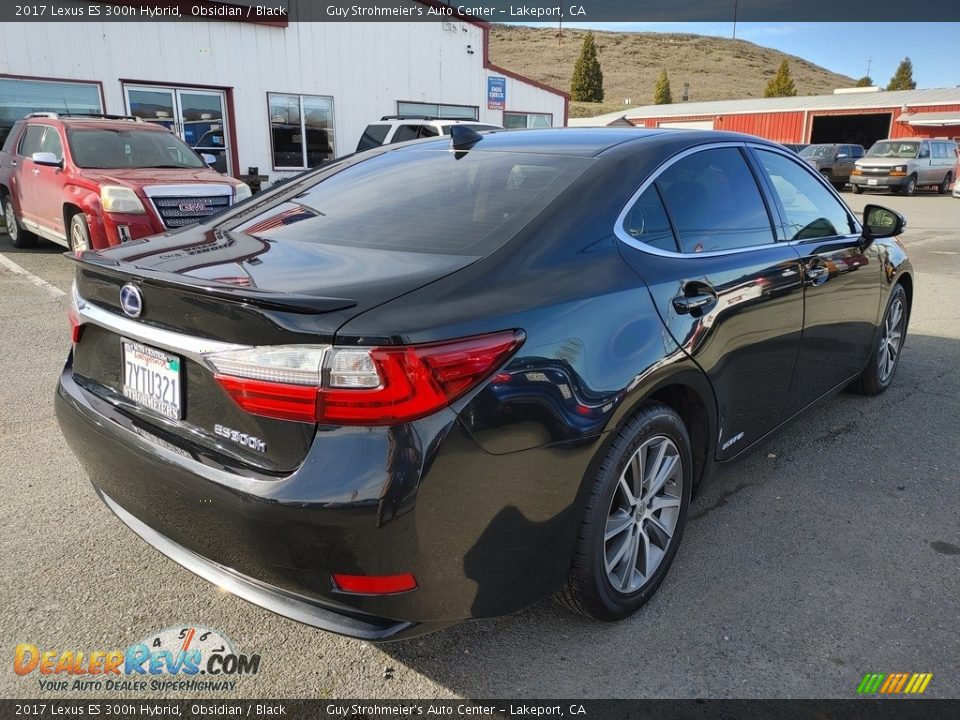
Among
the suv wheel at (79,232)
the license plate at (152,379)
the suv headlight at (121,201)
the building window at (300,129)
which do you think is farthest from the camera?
the building window at (300,129)

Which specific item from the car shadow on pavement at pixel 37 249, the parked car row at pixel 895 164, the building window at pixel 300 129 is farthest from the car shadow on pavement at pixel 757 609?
the parked car row at pixel 895 164

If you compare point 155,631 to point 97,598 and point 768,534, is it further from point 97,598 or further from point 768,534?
point 768,534

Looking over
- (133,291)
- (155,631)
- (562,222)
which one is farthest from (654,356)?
Result: (155,631)

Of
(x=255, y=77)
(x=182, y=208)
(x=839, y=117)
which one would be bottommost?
(x=182, y=208)

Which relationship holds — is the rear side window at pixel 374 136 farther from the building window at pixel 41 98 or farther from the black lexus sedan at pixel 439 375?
the black lexus sedan at pixel 439 375

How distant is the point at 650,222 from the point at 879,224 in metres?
2.22

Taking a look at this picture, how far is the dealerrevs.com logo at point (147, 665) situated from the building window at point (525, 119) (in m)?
20.5

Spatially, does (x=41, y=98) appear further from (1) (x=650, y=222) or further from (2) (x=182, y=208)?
(1) (x=650, y=222)

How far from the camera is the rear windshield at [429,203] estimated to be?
238 cm

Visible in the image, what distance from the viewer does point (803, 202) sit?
3658 millimetres

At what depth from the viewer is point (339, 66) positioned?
17.5 metres

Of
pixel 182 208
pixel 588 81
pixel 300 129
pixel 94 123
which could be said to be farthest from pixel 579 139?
pixel 588 81

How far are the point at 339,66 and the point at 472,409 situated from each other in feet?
57.4

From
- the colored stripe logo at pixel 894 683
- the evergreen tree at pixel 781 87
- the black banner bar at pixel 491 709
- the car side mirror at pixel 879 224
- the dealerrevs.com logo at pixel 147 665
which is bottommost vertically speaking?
the colored stripe logo at pixel 894 683
